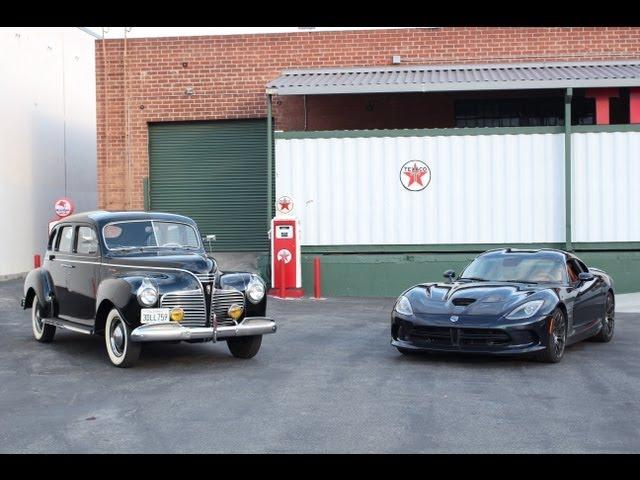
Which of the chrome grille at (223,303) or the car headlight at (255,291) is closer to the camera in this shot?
the chrome grille at (223,303)

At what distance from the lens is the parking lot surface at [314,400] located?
6512mm

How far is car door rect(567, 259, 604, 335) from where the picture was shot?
1101cm

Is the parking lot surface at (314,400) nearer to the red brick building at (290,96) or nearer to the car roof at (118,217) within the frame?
the car roof at (118,217)

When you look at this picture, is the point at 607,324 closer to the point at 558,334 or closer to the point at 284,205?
the point at 558,334

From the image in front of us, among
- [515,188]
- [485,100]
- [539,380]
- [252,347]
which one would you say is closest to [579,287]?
[539,380]

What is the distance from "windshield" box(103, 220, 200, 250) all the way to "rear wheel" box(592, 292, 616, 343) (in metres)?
5.40

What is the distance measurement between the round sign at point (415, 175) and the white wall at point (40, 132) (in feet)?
36.0

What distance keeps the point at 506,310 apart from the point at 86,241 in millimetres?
5202

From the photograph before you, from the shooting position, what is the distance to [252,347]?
10711 millimetres

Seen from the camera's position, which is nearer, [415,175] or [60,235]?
[60,235]

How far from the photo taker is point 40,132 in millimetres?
27031

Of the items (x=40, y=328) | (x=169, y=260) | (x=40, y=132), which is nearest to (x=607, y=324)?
(x=169, y=260)

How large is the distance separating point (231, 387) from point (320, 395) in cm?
98

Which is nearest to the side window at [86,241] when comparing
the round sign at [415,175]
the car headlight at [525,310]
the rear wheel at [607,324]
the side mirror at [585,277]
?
the car headlight at [525,310]
